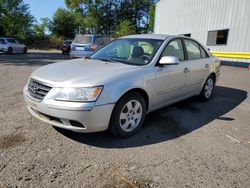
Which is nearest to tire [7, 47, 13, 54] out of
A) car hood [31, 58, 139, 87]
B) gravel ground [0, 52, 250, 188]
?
gravel ground [0, 52, 250, 188]

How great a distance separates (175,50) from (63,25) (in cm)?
4461

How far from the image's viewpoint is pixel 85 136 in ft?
12.2

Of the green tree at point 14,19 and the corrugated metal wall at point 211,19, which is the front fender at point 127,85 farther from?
the green tree at point 14,19

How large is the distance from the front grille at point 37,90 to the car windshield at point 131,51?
137 cm

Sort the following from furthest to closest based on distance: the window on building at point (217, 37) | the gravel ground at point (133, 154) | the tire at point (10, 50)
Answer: the tire at point (10, 50), the window on building at point (217, 37), the gravel ground at point (133, 154)

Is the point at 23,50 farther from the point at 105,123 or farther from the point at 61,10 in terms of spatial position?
the point at 61,10

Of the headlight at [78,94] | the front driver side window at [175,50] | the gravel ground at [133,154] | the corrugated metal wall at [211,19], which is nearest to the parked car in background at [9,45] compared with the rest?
the corrugated metal wall at [211,19]

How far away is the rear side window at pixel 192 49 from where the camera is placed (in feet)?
16.7

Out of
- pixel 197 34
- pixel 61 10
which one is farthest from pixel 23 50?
pixel 61 10

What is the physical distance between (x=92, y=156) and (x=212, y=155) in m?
1.66

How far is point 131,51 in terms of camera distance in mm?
4398

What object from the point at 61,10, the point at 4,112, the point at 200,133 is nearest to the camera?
the point at 200,133

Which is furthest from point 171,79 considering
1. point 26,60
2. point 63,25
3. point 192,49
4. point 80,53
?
point 63,25

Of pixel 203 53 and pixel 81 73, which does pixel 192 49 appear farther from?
pixel 81 73
